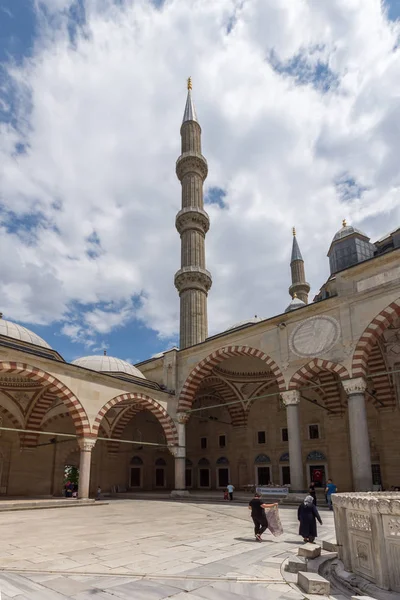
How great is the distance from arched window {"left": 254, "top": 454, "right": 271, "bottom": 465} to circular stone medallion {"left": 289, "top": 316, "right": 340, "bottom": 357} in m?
8.15

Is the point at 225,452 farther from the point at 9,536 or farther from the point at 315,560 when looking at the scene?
the point at 315,560

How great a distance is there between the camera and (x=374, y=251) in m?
18.3

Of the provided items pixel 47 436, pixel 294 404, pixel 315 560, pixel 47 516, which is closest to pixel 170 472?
pixel 47 436

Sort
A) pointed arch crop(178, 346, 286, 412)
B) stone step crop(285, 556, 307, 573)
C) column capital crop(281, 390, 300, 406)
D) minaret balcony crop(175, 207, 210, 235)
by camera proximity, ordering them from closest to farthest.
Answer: stone step crop(285, 556, 307, 573) < column capital crop(281, 390, 300, 406) < pointed arch crop(178, 346, 286, 412) < minaret balcony crop(175, 207, 210, 235)

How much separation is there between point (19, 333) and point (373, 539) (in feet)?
54.3

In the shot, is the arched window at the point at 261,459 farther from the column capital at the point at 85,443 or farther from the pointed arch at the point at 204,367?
the column capital at the point at 85,443

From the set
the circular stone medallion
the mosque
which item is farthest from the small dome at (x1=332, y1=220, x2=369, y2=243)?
the circular stone medallion

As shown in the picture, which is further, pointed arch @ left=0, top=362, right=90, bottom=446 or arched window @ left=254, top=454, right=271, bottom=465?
arched window @ left=254, top=454, right=271, bottom=465

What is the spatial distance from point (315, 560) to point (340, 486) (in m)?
13.7

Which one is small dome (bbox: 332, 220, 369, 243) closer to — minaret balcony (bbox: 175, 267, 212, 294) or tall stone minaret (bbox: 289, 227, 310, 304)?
minaret balcony (bbox: 175, 267, 212, 294)

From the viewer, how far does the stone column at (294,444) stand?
13.3 metres

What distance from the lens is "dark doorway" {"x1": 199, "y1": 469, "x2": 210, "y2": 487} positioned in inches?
874

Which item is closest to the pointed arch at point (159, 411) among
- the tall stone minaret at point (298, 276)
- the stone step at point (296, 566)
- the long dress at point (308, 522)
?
the long dress at point (308, 522)

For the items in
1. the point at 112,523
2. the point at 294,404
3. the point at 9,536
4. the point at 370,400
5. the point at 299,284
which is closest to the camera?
the point at 9,536
